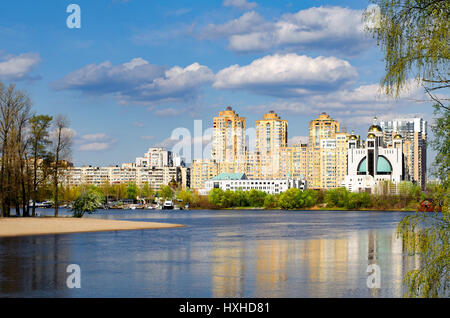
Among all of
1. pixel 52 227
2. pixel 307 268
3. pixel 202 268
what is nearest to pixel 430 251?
pixel 307 268

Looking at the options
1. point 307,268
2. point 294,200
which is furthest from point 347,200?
point 307,268

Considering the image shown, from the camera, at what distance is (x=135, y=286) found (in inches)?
1068

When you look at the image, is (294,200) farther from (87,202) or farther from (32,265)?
(32,265)

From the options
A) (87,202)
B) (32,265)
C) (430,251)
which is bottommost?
(32,265)

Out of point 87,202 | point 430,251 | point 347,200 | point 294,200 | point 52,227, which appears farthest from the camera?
point 294,200

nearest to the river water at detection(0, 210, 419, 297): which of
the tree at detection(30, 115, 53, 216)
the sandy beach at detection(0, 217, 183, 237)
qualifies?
the sandy beach at detection(0, 217, 183, 237)

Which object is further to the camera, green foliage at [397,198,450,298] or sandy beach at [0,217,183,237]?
sandy beach at [0,217,183,237]

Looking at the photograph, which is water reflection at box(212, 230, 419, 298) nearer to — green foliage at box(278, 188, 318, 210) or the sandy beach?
the sandy beach

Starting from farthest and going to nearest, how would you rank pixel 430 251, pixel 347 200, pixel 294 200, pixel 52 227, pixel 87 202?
pixel 294 200 < pixel 347 200 < pixel 87 202 < pixel 52 227 < pixel 430 251

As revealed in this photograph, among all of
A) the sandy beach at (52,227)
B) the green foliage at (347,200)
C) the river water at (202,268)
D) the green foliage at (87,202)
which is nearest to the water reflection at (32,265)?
the river water at (202,268)

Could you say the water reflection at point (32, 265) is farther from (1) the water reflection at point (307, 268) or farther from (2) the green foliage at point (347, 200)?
(2) the green foliage at point (347, 200)

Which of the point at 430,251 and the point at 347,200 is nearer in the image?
the point at 430,251

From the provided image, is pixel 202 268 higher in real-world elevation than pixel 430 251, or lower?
lower
